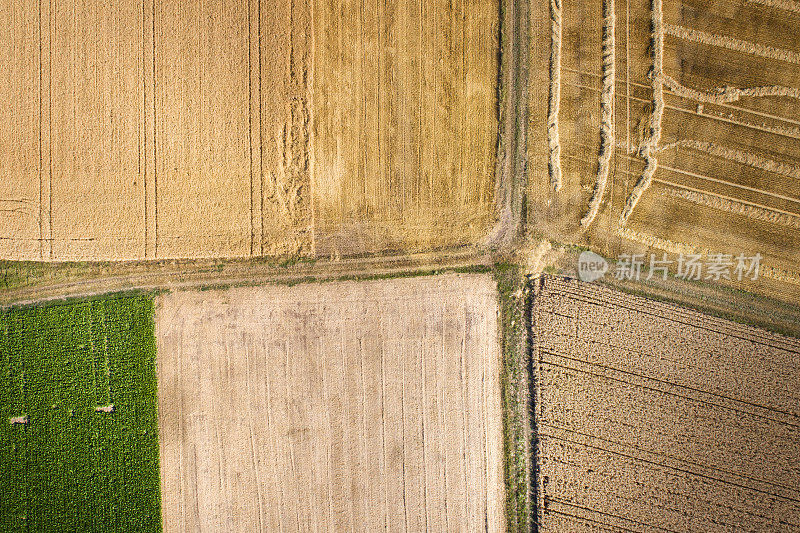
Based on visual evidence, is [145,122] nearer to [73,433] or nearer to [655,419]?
[73,433]

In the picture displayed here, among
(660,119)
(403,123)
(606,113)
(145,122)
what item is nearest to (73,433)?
(145,122)

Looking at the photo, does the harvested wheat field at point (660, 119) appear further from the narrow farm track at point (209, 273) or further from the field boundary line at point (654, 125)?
the narrow farm track at point (209, 273)

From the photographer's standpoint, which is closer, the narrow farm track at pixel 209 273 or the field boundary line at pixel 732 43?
the narrow farm track at pixel 209 273

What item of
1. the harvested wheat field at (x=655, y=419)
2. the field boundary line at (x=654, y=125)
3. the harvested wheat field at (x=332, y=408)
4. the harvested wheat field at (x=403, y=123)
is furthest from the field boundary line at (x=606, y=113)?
the harvested wheat field at (x=332, y=408)

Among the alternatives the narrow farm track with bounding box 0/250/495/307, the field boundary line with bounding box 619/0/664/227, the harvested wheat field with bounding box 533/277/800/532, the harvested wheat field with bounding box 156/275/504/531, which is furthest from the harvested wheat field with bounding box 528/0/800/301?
the harvested wheat field with bounding box 156/275/504/531

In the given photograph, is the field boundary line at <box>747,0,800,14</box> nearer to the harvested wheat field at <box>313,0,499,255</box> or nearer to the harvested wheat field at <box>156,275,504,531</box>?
the harvested wheat field at <box>313,0,499,255</box>

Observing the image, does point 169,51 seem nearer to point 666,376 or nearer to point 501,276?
point 501,276
